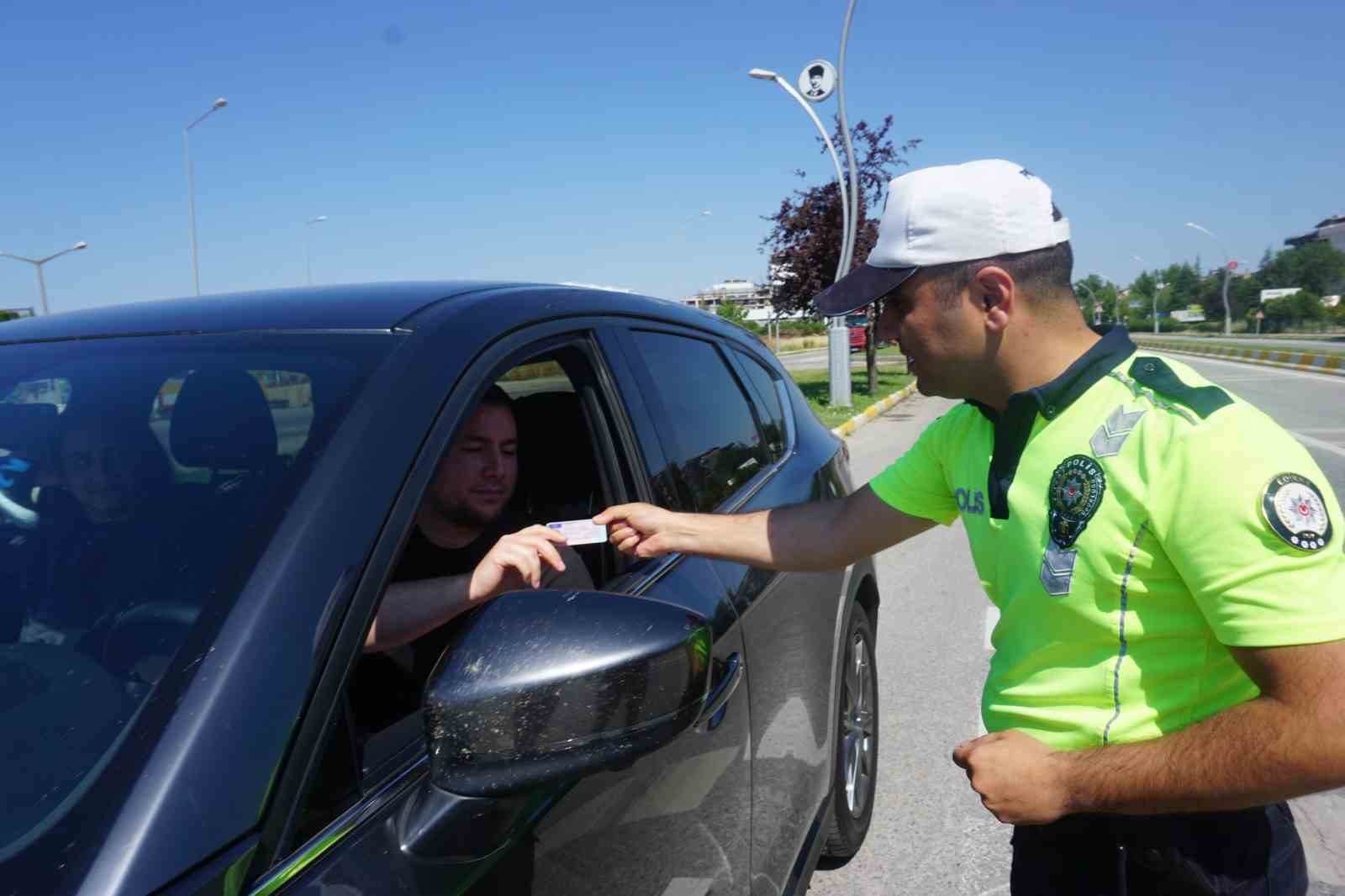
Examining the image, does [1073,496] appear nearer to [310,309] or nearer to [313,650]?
[313,650]

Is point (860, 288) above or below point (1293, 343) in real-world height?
above

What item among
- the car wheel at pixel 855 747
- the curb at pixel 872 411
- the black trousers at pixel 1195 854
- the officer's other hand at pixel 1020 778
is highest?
the officer's other hand at pixel 1020 778

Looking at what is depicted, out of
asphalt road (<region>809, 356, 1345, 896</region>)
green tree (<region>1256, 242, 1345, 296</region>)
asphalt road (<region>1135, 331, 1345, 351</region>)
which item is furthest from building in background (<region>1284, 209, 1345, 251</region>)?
asphalt road (<region>809, 356, 1345, 896</region>)

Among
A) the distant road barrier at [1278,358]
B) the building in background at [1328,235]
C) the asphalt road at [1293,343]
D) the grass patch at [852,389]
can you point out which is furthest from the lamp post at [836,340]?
the building in background at [1328,235]

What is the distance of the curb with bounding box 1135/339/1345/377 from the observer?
26.8 metres

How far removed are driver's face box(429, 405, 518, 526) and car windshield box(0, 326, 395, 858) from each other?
0.65m

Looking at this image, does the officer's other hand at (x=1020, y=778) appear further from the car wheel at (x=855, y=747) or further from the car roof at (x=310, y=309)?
the car wheel at (x=855, y=747)

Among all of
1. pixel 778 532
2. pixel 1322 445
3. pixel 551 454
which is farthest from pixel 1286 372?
pixel 778 532

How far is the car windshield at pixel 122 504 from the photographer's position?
119cm

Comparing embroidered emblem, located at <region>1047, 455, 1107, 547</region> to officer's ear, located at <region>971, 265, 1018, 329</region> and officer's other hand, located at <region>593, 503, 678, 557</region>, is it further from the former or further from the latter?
officer's other hand, located at <region>593, 503, 678, 557</region>

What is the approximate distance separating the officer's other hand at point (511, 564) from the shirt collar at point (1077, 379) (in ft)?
2.75

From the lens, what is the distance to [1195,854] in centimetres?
139

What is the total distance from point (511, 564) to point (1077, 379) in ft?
3.25

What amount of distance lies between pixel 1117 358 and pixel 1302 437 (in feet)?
Answer: 44.5
